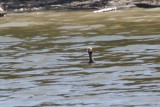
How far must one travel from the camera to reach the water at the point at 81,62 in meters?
14.3

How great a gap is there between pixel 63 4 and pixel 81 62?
25140 millimetres

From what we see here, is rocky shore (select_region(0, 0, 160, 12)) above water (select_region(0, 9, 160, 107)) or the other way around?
the other way around

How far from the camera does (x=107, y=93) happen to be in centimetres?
1455

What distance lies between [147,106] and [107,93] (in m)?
1.69

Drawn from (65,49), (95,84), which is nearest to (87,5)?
(65,49)

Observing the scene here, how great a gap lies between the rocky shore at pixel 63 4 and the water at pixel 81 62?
6.39 meters

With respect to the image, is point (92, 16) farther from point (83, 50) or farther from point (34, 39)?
point (83, 50)

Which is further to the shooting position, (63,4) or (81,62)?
(63,4)

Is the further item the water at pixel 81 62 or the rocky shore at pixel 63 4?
the rocky shore at pixel 63 4

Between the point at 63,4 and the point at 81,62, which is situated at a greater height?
the point at 81,62

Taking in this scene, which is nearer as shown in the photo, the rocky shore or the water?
the water

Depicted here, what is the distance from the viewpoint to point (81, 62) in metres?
19.6

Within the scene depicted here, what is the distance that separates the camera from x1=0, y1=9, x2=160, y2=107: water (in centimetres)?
1429

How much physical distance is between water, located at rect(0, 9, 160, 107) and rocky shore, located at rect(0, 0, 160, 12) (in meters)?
6.39
